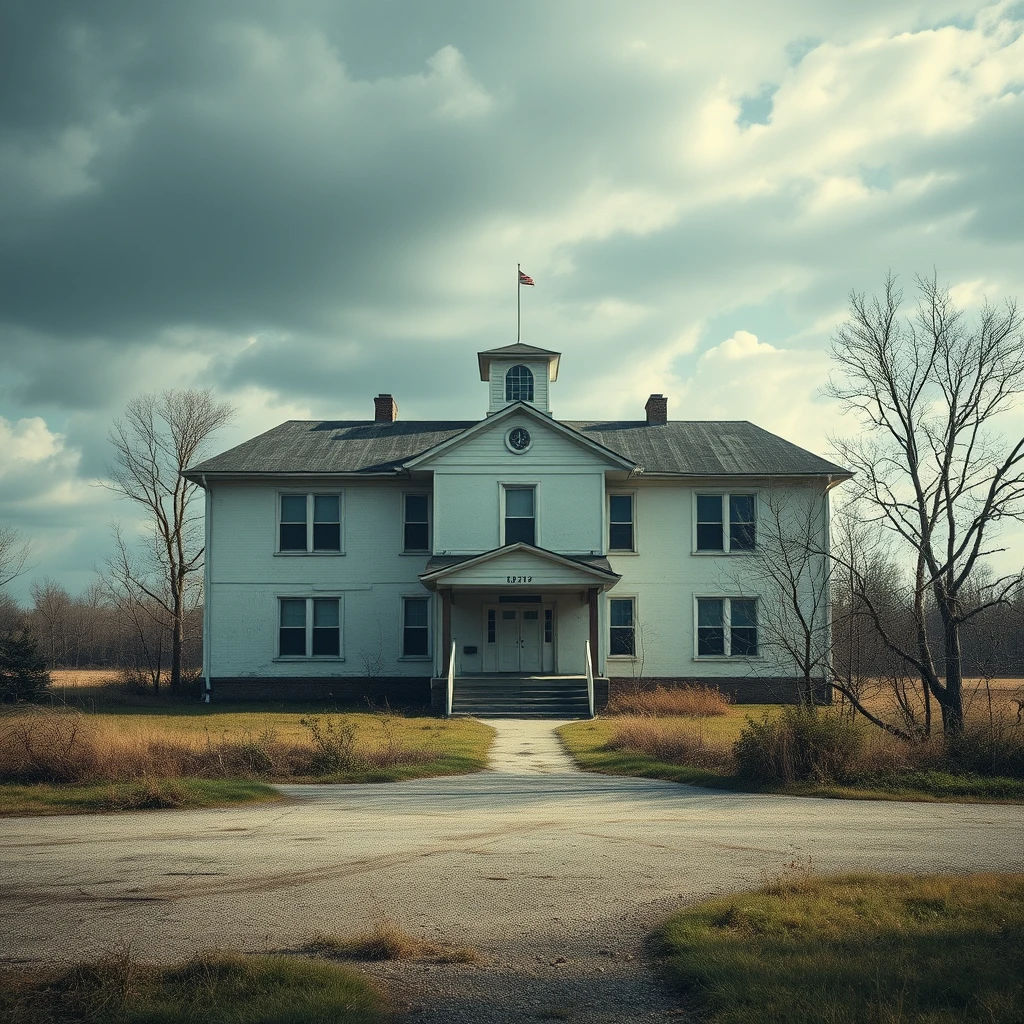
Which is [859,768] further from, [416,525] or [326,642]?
[326,642]

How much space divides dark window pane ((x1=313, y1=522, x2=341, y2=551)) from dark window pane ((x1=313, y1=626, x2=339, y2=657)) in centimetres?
248

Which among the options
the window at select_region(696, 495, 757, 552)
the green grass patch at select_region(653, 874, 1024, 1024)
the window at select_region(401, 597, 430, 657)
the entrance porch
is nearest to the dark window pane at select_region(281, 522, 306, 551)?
the window at select_region(401, 597, 430, 657)

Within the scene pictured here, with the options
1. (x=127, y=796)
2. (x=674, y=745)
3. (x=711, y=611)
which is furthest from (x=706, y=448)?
(x=127, y=796)

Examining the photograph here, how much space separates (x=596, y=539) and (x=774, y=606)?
616 cm

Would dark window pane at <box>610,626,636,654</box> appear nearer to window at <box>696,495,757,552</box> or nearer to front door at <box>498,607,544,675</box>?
front door at <box>498,607,544,675</box>

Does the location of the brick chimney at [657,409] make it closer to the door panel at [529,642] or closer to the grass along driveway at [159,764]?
the door panel at [529,642]

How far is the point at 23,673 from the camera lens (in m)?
27.7

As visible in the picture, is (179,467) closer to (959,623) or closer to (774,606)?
(774,606)

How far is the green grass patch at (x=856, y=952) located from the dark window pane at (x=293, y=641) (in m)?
24.1

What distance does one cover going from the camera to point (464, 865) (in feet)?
29.2

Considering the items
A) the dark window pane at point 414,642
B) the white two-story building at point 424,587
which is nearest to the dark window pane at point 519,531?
the white two-story building at point 424,587

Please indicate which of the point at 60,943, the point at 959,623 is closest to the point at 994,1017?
the point at 60,943

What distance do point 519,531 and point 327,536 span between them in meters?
6.21

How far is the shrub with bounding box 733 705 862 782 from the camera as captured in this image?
14.1 m
